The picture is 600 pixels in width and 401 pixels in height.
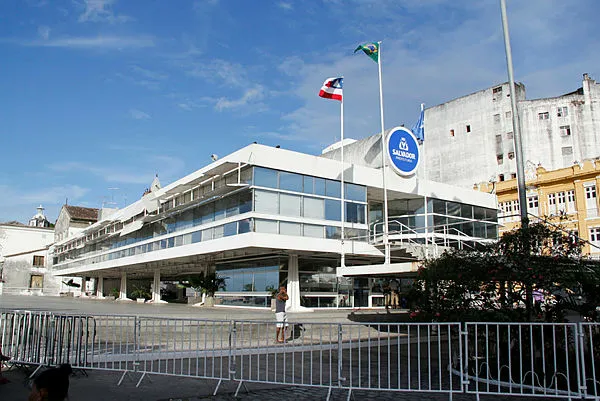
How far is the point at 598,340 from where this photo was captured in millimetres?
7758

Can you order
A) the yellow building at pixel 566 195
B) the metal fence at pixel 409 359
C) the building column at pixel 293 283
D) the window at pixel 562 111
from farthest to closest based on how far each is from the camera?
the window at pixel 562 111 < the yellow building at pixel 566 195 < the building column at pixel 293 283 < the metal fence at pixel 409 359

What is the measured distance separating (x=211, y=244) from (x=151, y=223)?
11366 mm

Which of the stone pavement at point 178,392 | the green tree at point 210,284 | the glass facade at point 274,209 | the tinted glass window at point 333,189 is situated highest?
the tinted glass window at point 333,189

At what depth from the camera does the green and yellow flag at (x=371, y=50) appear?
24.2 meters

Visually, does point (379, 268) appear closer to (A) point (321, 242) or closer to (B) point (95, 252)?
(A) point (321, 242)

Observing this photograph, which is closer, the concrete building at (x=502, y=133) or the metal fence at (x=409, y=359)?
the metal fence at (x=409, y=359)

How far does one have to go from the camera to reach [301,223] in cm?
2405

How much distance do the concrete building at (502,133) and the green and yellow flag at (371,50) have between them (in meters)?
29.5

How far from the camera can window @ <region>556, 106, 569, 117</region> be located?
47.9 meters

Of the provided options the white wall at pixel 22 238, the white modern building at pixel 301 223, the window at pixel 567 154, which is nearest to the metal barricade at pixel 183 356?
the white modern building at pixel 301 223

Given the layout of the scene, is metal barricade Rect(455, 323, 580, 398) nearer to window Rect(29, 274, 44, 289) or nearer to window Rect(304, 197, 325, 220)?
window Rect(304, 197, 325, 220)

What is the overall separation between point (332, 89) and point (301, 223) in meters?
6.80

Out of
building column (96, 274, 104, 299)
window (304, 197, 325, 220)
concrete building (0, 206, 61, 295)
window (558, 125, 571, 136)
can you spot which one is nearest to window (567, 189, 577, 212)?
window (558, 125, 571, 136)

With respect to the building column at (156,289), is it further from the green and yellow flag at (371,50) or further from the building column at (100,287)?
the green and yellow flag at (371,50)
